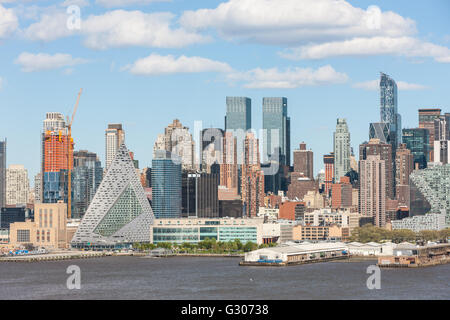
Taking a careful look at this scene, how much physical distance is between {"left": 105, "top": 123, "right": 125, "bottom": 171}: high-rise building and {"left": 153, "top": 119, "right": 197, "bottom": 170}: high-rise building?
313 inches

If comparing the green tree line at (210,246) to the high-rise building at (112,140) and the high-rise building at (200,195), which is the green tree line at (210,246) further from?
the high-rise building at (112,140)

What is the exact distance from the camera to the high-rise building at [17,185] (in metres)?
190

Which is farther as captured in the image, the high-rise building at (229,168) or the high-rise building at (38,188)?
the high-rise building at (38,188)

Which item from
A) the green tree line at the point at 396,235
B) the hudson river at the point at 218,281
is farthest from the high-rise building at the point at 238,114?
the hudson river at the point at 218,281

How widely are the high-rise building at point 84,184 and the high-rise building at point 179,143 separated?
10.8 metres

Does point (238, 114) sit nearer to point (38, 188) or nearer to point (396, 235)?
point (38, 188)

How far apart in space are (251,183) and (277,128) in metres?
28.5

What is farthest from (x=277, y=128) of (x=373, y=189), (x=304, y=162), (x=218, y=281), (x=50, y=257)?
(x=218, y=281)

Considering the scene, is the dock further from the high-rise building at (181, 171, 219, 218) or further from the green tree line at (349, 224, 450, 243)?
the high-rise building at (181, 171, 219, 218)

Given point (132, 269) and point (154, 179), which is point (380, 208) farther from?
point (132, 269)

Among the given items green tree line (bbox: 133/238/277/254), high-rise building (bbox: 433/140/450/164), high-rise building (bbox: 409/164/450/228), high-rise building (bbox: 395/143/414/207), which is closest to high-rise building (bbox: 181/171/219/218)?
high-rise building (bbox: 409/164/450/228)

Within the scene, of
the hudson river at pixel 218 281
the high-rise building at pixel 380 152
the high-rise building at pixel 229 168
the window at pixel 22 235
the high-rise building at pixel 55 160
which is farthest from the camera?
the high-rise building at pixel 380 152
